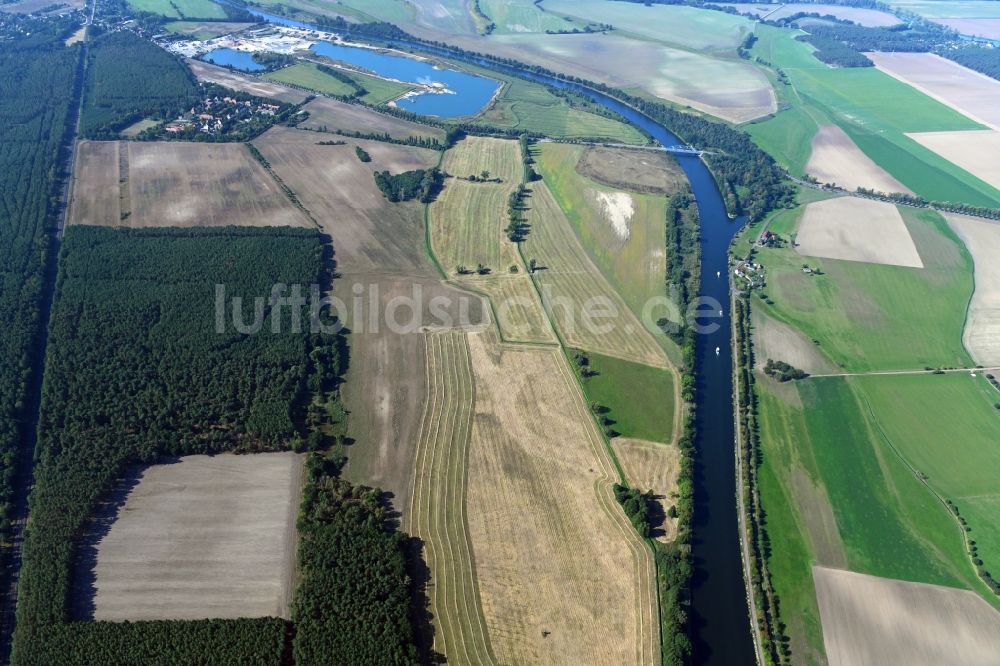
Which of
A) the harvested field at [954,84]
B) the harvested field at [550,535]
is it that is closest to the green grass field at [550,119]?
the harvested field at [550,535]

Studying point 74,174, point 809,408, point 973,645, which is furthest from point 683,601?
point 74,174

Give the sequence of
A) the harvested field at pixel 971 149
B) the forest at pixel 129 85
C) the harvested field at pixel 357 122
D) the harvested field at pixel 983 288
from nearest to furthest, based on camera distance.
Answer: the harvested field at pixel 983 288, the forest at pixel 129 85, the harvested field at pixel 971 149, the harvested field at pixel 357 122

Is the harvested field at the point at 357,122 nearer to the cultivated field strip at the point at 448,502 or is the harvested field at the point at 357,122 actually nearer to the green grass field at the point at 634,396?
the cultivated field strip at the point at 448,502

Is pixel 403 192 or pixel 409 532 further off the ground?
pixel 403 192

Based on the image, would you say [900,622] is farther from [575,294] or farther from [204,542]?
[204,542]

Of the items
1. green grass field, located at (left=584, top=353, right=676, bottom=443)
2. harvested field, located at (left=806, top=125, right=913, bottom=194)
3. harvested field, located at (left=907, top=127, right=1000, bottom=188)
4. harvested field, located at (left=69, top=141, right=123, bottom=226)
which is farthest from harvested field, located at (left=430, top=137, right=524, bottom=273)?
harvested field, located at (left=907, top=127, right=1000, bottom=188)

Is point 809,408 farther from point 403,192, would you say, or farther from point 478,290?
point 403,192

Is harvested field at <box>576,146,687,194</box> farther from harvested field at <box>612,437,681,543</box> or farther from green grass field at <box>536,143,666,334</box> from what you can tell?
harvested field at <box>612,437,681,543</box>
